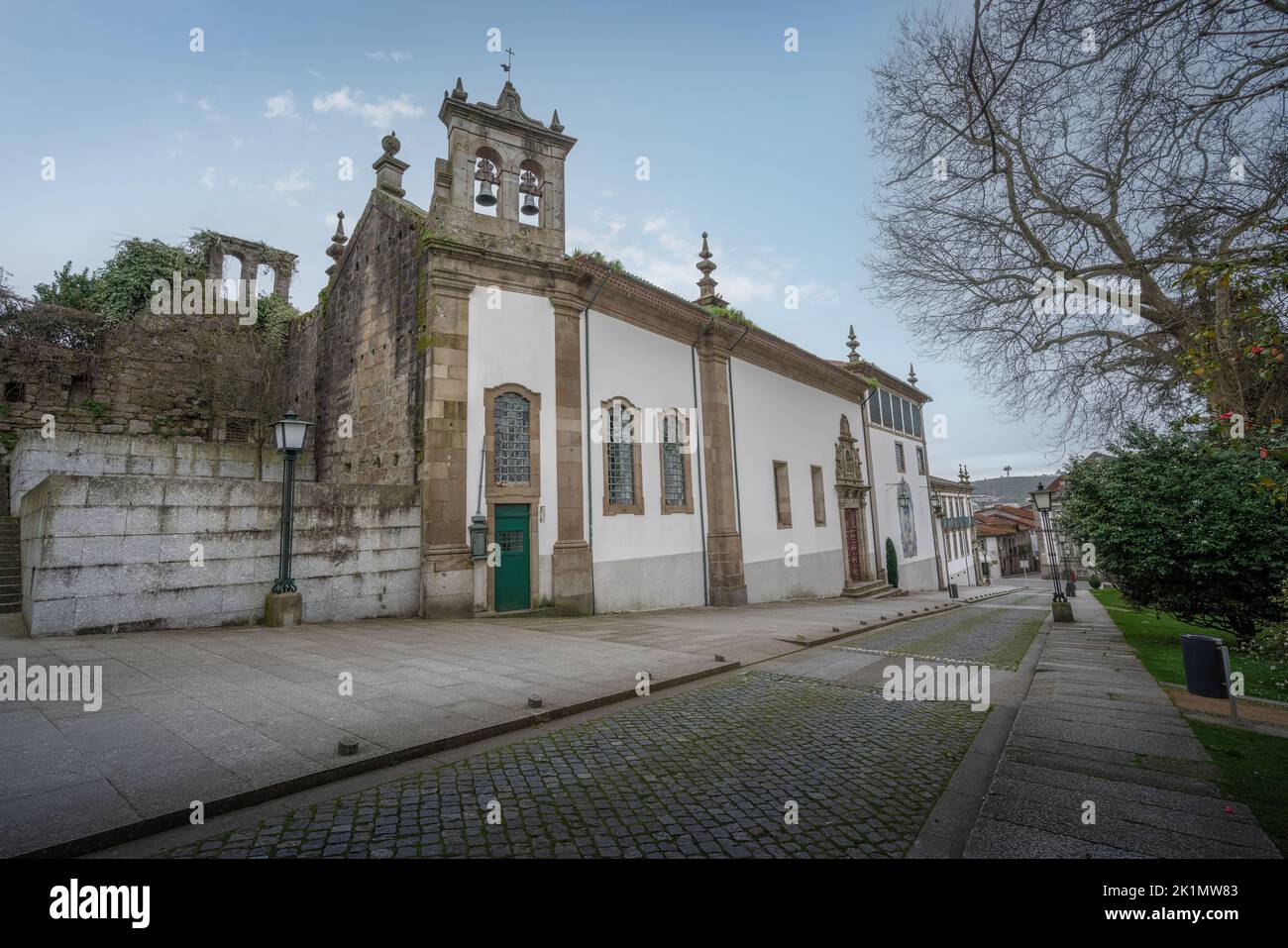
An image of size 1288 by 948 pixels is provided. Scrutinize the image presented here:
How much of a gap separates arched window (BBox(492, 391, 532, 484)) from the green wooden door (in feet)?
2.23

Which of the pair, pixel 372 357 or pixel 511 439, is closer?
pixel 511 439

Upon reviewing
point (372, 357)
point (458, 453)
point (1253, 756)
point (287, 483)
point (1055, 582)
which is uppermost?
point (372, 357)

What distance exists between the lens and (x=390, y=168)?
15047 mm

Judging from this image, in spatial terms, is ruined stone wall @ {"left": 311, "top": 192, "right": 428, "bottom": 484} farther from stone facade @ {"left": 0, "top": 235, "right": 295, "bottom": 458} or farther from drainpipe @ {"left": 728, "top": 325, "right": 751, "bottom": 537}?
drainpipe @ {"left": 728, "top": 325, "right": 751, "bottom": 537}

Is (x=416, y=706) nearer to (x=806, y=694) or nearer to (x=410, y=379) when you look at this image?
(x=806, y=694)

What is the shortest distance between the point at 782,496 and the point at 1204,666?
48.2 ft

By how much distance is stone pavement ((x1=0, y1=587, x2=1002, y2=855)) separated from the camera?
323cm

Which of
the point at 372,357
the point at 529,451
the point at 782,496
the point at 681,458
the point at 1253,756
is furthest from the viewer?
the point at 782,496

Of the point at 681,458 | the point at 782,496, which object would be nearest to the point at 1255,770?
the point at 681,458

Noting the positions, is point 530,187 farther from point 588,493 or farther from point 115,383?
point 115,383

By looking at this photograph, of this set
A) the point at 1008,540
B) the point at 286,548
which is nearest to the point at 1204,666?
the point at 286,548

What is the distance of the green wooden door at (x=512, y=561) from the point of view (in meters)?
12.1

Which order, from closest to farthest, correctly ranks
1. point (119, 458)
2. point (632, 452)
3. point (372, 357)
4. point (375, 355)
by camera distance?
point (119, 458), point (375, 355), point (372, 357), point (632, 452)

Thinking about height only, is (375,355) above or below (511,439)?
above
